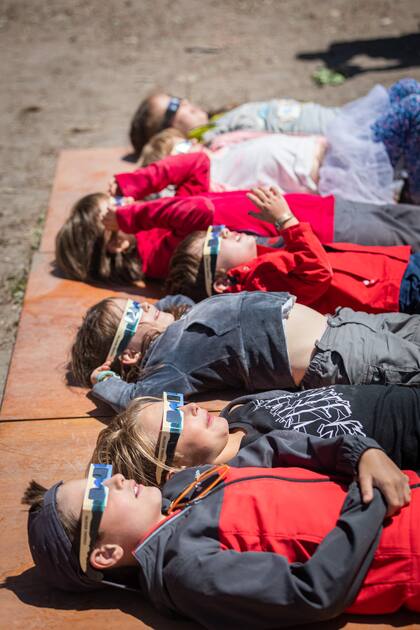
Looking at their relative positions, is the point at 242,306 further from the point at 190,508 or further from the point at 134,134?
the point at 134,134

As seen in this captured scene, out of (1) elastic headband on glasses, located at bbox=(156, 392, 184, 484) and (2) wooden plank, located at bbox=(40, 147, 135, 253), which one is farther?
(2) wooden plank, located at bbox=(40, 147, 135, 253)

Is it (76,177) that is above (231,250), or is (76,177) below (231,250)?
below

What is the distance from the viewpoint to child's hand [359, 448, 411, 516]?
2320mm

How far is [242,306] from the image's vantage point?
130 inches

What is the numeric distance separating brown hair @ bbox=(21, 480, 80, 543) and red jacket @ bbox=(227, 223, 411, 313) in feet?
4.68

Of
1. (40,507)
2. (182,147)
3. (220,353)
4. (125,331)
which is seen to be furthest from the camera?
(182,147)

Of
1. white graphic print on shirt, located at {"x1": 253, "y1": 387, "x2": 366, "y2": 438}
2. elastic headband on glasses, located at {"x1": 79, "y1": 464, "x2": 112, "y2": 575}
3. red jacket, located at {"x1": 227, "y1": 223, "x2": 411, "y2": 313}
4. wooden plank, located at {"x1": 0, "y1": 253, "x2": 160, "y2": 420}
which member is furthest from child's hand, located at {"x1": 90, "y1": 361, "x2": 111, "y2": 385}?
elastic headband on glasses, located at {"x1": 79, "y1": 464, "x2": 112, "y2": 575}

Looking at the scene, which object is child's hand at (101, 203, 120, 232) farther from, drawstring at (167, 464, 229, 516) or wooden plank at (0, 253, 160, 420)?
drawstring at (167, 464, 229, 516)

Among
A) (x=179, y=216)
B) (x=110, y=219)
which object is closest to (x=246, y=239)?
(x=179, y=216)

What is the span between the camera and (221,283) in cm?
377

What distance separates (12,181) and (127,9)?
15.4 ft

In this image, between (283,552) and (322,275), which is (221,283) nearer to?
(322,275)

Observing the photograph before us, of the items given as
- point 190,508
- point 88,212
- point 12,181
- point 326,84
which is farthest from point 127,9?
point 190,508

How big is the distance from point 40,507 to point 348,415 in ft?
3.83
